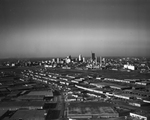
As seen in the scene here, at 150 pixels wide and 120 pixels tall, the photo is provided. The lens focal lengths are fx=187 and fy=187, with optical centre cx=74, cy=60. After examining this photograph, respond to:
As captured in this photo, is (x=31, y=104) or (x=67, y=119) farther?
(x=31, y=104)

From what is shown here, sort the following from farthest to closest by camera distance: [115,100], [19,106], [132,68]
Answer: [132,68] → [115,100] → [19,106]

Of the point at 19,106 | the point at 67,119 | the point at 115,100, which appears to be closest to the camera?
the point at 67,119

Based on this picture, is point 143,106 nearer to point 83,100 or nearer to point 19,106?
point 83,100

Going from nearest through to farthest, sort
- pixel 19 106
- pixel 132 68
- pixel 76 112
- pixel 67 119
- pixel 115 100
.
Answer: pixel 67 119 → pixel 76 112 → pixel 19 106 → pixel 115 100 → pixel 132 68

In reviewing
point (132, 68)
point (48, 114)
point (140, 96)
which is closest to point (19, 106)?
point (48, 114)

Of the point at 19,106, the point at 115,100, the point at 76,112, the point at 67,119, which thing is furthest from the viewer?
the point at 115,100

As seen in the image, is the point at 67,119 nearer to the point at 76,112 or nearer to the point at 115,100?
the point at 76,112

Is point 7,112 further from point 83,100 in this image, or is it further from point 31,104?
point 83,100

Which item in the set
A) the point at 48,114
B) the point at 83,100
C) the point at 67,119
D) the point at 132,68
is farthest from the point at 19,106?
the point at 132,68

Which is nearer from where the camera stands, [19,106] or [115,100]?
[19,106]
